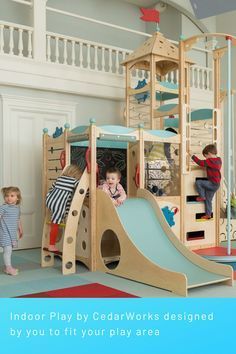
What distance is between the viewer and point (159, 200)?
6.28 meters

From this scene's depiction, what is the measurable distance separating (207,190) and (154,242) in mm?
2021

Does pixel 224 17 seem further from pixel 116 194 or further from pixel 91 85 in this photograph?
pixel 116 194

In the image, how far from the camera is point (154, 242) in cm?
534

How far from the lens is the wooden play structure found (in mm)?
5020

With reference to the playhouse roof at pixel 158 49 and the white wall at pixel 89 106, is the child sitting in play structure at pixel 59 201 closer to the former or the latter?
the white wall at pixel 89 106

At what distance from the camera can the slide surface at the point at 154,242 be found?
4.84m

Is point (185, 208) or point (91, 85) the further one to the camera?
point (91, 85)

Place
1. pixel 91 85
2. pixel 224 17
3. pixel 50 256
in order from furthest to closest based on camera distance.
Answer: pixel 224 17, pixel 91 85, pixel 50 256

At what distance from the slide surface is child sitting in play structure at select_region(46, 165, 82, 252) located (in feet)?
2.33

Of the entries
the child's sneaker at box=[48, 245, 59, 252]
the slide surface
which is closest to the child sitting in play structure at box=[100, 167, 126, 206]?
the slide surface

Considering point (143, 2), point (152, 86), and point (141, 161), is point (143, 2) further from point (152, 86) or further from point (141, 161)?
point (141, 161)

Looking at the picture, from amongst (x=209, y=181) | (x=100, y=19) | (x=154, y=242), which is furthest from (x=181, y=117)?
(x=100, y=19)

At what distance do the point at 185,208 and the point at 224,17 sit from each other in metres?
6.24

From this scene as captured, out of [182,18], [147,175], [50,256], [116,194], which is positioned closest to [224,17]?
[182,18]
